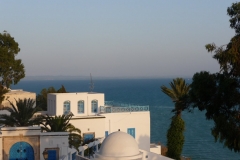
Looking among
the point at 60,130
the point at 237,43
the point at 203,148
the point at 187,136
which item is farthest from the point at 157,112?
the point at 237,43

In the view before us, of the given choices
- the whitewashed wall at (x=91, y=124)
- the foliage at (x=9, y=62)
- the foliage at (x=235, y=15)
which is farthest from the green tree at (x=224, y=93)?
the foliage at (x=9, y=62)

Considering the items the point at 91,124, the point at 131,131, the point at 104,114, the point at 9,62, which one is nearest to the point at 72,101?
the point at 104,114

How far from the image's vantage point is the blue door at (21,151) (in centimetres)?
2002

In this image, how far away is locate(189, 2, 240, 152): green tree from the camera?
15.8 m

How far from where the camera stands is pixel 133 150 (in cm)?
1474

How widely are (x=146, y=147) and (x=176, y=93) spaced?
460 cm

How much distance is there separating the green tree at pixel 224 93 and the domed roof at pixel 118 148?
3.65m

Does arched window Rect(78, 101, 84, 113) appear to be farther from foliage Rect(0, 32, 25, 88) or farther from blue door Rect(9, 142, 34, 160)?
blue door Rect(9, 142, 34, 160)

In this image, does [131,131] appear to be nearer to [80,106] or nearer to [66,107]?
[80,106]

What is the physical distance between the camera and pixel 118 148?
14539mm

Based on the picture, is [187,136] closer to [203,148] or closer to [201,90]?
[203,148]

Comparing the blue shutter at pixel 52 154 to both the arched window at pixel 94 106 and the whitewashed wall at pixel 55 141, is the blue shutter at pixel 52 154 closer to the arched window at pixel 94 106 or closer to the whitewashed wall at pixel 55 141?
the whitewashed wall at pixel 55 141

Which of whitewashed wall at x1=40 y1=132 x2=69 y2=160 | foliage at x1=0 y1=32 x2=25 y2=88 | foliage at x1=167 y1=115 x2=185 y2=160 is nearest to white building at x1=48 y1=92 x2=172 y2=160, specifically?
foliage at x1=167 y1=115 x2=185 y2=160

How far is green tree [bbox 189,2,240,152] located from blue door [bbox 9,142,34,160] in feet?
28.6
